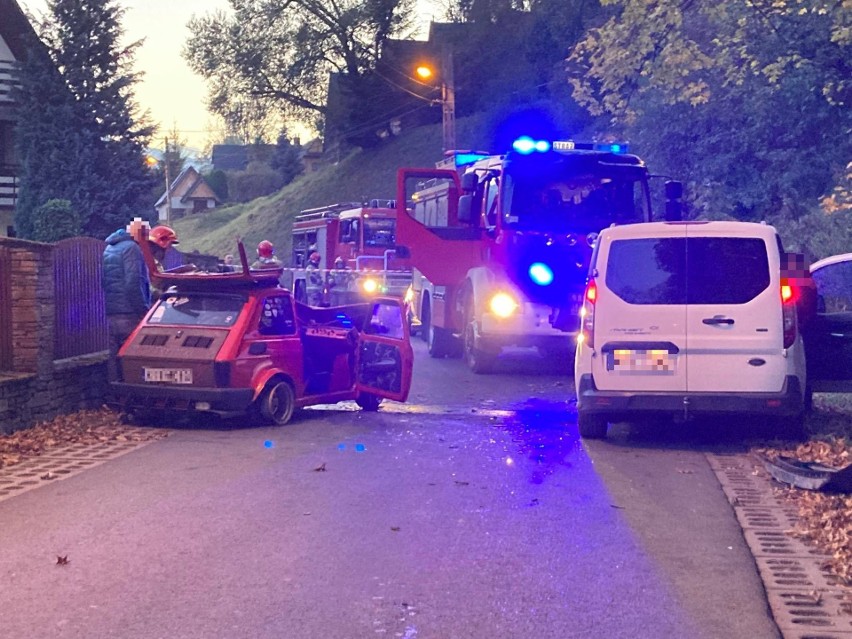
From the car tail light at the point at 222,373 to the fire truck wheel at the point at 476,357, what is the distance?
6.57m

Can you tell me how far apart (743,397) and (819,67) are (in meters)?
11.0

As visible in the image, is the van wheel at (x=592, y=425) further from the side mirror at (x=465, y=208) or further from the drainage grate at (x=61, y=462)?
the side mirror at (x=465, y=208)

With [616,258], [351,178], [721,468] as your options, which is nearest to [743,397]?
[721,468]

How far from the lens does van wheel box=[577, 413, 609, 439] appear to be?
11.0m

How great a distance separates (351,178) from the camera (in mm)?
66438

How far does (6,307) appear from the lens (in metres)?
11.2

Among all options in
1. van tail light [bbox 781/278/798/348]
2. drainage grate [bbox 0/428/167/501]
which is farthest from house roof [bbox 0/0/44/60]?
van tail light [bbox 781/278/798/348]

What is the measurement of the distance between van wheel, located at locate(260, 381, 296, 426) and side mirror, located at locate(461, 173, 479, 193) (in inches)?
253

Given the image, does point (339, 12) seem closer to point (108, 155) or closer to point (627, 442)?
point (108, 155)

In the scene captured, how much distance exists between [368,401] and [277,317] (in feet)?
6.47

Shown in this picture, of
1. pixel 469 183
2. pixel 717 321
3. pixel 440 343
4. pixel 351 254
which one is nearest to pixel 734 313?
pixel 717 321

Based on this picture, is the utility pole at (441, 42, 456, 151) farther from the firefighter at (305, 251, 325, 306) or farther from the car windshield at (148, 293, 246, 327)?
the car windshield at (148, 293, 246, 327)

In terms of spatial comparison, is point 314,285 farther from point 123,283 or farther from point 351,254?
point 123,283

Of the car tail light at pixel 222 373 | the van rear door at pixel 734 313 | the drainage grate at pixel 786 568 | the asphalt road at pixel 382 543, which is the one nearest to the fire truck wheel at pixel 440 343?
the asphalt road at pixel 382 543
